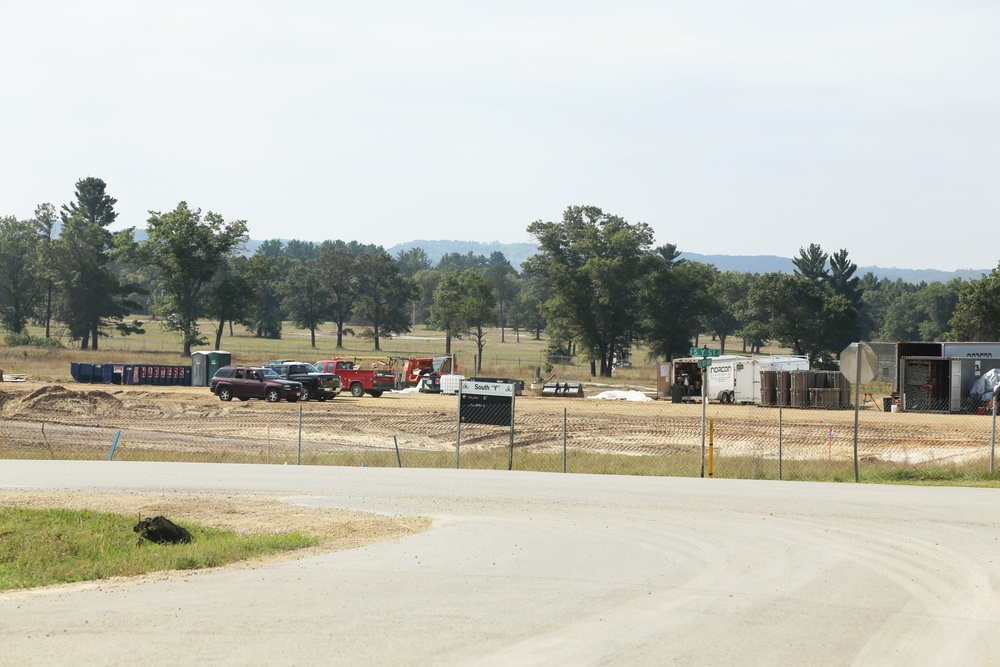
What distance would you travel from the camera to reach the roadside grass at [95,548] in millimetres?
13055

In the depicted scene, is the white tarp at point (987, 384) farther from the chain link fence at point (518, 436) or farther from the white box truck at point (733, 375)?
the white box truck at point (733, 375)

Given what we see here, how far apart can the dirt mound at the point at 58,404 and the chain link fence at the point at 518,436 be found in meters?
0.07

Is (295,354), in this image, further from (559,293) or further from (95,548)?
(95,548)

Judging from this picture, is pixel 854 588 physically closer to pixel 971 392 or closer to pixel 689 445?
pixel 689 445

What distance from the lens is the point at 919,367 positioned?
4928 centimetres

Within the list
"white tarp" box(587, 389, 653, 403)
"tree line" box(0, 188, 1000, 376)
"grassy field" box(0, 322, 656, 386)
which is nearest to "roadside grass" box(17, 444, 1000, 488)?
"white tarp" box(587, 389, 653, 403)

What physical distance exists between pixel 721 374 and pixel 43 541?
4596cm

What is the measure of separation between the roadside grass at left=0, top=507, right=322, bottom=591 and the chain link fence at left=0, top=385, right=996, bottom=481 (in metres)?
12.3

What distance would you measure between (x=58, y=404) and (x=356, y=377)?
15087 millimetres

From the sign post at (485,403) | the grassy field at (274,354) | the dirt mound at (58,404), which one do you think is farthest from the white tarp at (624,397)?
the sign post at (485,403)

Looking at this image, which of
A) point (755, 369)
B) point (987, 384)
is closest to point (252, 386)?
point (755, 369)

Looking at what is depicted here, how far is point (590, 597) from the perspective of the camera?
36.2 ft

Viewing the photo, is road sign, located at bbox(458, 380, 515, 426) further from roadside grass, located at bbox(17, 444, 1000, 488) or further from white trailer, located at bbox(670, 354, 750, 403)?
white trailer, located at bbox(670, 354, 750, 403)

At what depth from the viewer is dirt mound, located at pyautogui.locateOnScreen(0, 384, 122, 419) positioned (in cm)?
4937
